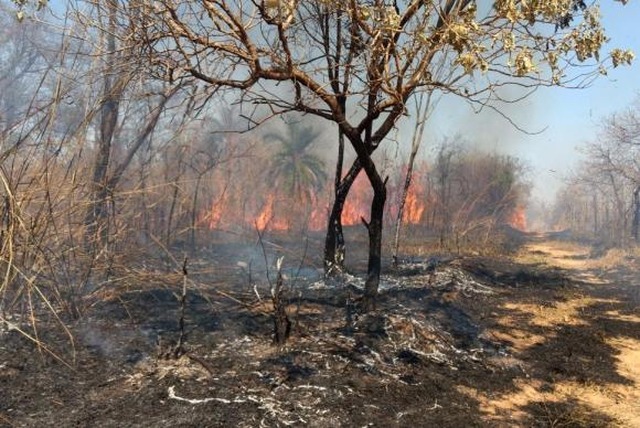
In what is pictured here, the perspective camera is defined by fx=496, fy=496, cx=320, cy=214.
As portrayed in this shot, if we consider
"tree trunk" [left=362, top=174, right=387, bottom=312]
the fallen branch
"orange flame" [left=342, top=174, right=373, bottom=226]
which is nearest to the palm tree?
"orange flame" [left=342, top=174, right=373, bottom=226]

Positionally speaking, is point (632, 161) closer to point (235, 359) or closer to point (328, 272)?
point (328, 272)

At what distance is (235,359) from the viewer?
5066mm

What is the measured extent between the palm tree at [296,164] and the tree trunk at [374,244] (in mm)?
19673

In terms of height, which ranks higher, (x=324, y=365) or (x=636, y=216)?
(x=636, y=216)

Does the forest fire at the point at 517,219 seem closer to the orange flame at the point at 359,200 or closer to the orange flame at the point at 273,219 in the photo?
the orange flame at the point at 359,200

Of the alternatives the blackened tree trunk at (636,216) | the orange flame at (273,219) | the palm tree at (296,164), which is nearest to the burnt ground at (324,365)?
the orange flame at (273,219)

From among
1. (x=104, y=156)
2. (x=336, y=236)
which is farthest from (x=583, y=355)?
(x=104, y=156)

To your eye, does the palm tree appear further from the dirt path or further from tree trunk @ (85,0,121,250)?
tree trunk @ (85,0,121,250)

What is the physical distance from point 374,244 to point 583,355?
123 inches

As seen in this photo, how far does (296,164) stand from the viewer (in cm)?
2695

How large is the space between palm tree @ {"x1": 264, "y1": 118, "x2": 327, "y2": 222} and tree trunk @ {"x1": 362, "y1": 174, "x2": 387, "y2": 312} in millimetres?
19673

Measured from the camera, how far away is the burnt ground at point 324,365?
163 inches

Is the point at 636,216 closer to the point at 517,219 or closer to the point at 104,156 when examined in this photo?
the point at 104,156

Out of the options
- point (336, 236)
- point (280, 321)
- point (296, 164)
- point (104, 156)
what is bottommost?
point (280, 321)
